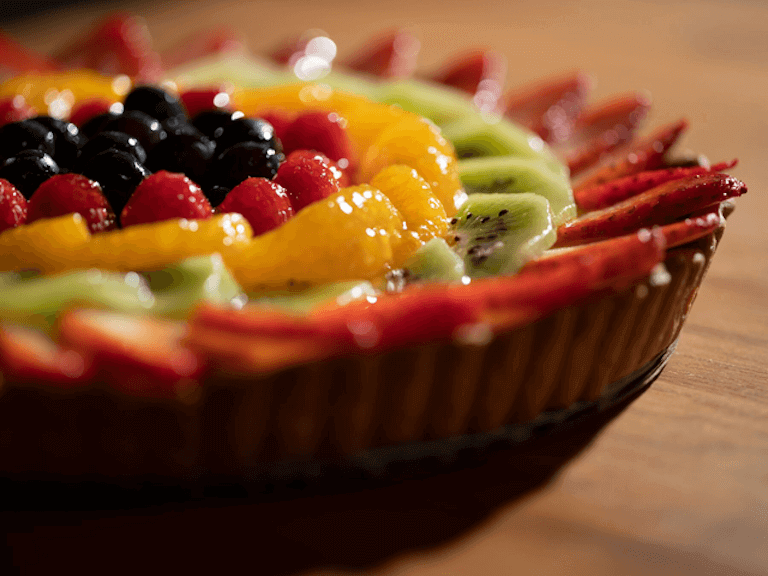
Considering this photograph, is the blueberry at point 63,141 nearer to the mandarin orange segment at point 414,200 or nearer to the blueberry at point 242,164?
the blueberry at point 242,164

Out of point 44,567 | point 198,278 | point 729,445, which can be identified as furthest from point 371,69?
point 44,567

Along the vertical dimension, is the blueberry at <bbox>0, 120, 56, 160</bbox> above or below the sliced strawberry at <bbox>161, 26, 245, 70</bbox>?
below

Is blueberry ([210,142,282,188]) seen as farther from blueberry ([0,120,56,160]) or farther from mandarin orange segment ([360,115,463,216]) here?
blueberry ([0,120,56,160])

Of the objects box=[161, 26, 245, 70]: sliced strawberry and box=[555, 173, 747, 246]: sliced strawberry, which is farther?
box=[161, 26, 245, 70]: sliced strawberry

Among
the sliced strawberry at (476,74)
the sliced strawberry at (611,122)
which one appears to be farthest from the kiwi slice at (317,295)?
the sliced strawberry at (476,74)

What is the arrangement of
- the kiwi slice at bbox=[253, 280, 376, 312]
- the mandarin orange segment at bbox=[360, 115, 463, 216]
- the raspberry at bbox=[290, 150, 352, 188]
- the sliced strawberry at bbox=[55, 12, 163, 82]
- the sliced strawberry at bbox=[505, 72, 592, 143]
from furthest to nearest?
1. the sliced strawberry at bbox=[55, 12, 163, 82]
2. the sliced strawberry at bbox=[505, 72, 592, 143]
3. the mandarin orange segment at bbox=[360, 115, 463, 216]
4. the raspberry at bbox=[290, 150, 352, 188]
5. the kiwi slice at bbox=[253, 280, 376, 312]

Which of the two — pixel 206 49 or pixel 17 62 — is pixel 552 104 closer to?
pixel 206 49

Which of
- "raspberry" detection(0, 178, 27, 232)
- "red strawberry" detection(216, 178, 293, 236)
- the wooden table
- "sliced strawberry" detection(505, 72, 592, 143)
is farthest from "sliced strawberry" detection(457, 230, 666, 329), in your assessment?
"sliced strawberry" detection(505, 72, 592, 143)
